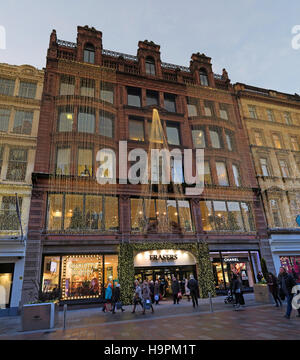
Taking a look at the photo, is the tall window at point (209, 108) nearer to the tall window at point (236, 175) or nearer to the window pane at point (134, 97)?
the tall window at point (236, 175)

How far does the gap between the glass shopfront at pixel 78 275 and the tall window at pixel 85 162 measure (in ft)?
23.1

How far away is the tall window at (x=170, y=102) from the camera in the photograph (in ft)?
90.4

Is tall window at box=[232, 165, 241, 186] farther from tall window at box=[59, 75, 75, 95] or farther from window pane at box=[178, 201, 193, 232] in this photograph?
tall window at box=[59, 75, 75, 95]

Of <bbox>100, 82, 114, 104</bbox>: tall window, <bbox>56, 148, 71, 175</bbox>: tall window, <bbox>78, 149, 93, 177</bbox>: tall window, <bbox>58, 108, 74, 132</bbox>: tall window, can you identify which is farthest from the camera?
<bbox>100, 82, 114, 104</bbox>: tall window

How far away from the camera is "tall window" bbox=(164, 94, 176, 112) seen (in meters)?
27.6

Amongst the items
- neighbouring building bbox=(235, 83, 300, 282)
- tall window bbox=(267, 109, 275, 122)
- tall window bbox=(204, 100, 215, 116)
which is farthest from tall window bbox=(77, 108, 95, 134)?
tall window bbox=(267, 109, 275, 122)

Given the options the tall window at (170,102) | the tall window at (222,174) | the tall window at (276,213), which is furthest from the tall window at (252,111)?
the tall window at (276,213)

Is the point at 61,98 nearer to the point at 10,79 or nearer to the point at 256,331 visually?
the point at 10,79

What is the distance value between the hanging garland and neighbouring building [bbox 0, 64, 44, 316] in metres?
7.29

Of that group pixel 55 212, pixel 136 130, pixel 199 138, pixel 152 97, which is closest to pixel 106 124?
pixel 136 130

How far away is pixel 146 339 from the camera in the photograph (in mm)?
7609

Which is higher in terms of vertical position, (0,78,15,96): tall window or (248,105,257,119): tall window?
(248,105,257,119): tall window

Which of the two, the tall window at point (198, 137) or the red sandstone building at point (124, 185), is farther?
the tall window at point (198, 137)
